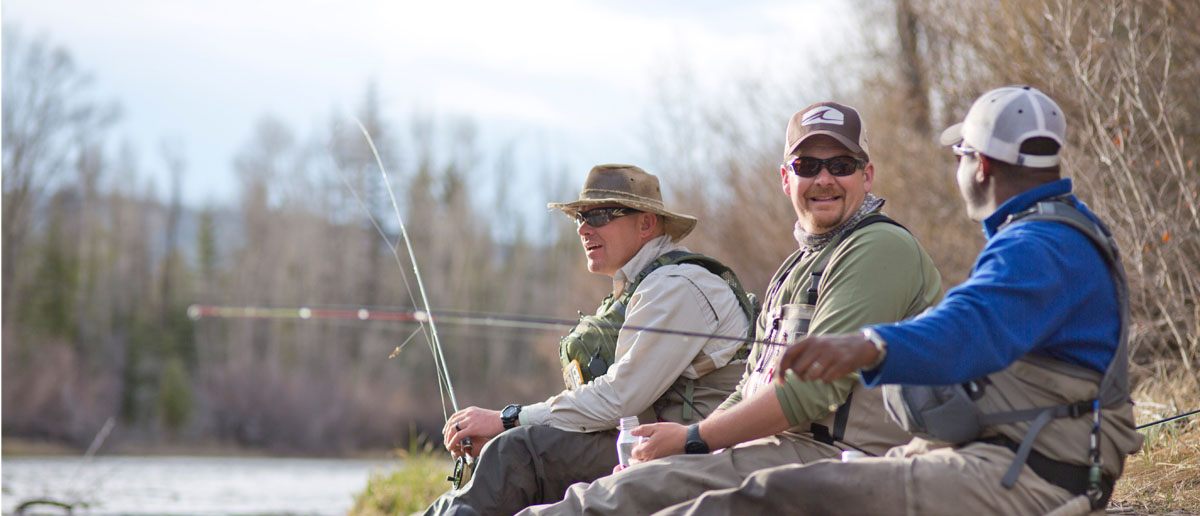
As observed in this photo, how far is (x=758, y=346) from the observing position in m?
3.55

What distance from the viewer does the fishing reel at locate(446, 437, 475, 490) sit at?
426 centimetres

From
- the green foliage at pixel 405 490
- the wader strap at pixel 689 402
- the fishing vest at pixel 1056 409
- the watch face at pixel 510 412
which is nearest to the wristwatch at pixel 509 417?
the watch face at pixel 510 412

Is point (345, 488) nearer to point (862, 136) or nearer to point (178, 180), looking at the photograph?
point (862, 136)

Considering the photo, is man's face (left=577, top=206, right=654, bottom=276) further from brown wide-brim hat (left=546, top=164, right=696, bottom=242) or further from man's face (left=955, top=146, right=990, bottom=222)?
man's face (left=955, top=146, right=990, bottom=222)

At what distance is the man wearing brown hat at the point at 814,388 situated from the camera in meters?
3.15

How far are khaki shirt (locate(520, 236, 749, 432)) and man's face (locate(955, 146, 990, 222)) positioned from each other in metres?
1.27

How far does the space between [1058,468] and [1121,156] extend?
4.96m

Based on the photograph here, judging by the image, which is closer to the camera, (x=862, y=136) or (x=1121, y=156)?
(x=862, y=136)

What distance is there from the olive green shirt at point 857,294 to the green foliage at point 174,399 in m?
36.5

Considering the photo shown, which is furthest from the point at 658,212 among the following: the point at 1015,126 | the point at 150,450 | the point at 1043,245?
the point at 150,450

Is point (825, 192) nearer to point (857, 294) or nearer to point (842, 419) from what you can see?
point (857, 294)

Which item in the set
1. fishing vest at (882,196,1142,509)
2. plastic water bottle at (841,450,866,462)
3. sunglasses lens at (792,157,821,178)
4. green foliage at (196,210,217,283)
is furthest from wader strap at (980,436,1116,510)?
green foliage at (196,210,217,283)

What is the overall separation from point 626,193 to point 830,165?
114cm

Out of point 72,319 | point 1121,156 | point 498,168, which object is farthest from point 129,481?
point 498,168
